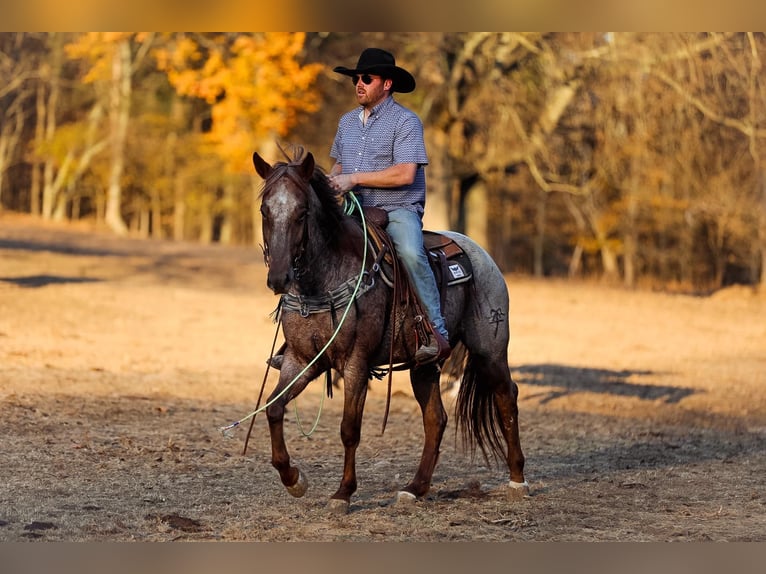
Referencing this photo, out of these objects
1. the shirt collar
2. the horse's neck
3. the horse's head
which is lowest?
the horse's neck

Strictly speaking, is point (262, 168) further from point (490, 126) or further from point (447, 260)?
point (490, 126)

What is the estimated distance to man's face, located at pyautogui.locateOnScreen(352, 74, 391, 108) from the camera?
289 inches

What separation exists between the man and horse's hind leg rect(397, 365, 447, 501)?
17.9 inches

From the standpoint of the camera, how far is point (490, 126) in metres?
26.8

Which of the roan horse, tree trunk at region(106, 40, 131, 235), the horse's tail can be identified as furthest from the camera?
tree trunk at region(106, 40, 131, 235)

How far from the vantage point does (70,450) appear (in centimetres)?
873

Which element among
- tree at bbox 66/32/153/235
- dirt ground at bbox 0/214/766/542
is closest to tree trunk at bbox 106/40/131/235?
tree at bbox 66/32/153/235

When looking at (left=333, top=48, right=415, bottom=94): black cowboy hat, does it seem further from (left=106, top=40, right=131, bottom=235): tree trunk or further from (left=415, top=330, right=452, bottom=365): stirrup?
(left=106, top=40, right=131, bottom=235): tree trunk

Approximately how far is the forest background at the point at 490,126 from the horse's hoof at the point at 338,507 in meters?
15.4

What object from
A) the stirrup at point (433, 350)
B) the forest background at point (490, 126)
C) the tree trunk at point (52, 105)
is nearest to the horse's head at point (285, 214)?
the stirrup at point (433, 350)

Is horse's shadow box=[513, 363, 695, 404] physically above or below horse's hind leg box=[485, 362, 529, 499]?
below

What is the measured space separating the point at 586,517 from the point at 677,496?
124 centimetres

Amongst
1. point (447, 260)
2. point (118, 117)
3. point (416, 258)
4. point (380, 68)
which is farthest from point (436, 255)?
point (118, 117)
